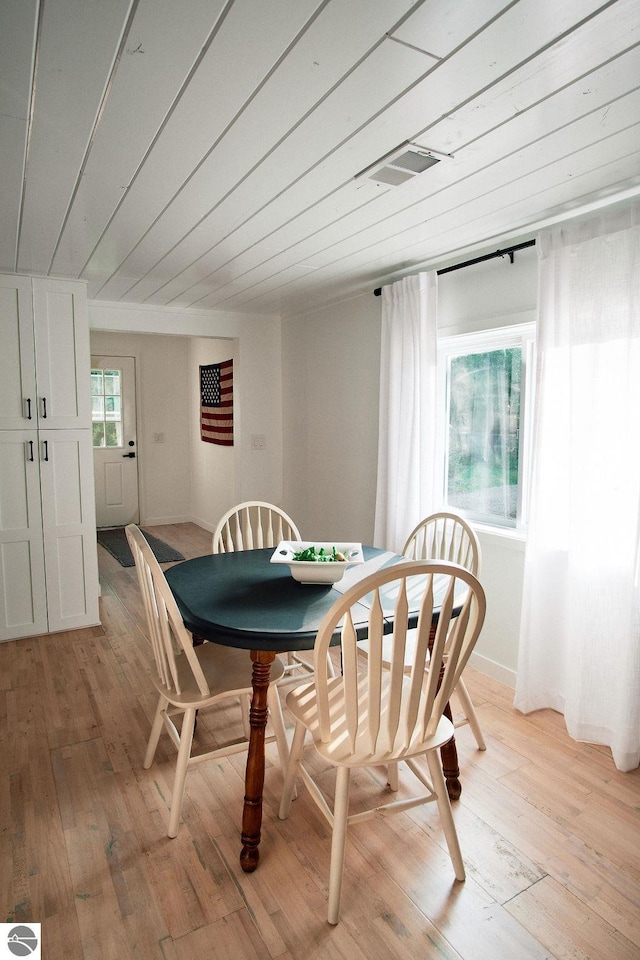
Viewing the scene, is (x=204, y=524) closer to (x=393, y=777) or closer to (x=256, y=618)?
(x=393, y=777)

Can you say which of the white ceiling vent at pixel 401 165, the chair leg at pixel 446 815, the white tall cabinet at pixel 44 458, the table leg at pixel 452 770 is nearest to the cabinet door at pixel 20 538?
the white tall cabinet at pixel 44 458

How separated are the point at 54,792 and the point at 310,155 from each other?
2381mm

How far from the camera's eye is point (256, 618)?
70.5 inches

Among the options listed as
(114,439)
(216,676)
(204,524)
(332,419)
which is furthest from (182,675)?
(114,439)

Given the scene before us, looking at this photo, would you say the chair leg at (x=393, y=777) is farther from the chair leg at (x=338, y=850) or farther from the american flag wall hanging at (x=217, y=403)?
the american flag wall hanging at (x=217, y=403)

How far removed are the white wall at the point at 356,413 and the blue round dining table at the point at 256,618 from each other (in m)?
1.02

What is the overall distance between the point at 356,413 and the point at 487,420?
3.68ft

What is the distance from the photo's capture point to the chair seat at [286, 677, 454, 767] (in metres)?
1.53

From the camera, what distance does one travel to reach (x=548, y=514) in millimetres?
2613

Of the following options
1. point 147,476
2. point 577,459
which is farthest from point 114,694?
point 147,476

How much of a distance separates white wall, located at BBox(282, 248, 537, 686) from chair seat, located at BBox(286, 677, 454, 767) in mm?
1400

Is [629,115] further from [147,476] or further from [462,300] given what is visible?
[147,476]

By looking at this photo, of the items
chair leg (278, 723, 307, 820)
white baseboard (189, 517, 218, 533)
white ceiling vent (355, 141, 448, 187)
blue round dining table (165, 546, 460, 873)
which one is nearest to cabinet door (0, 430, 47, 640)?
blue round dining table (165, 546, 460, 873)

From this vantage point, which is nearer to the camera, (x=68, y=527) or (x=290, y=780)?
(x=290, y=780)
